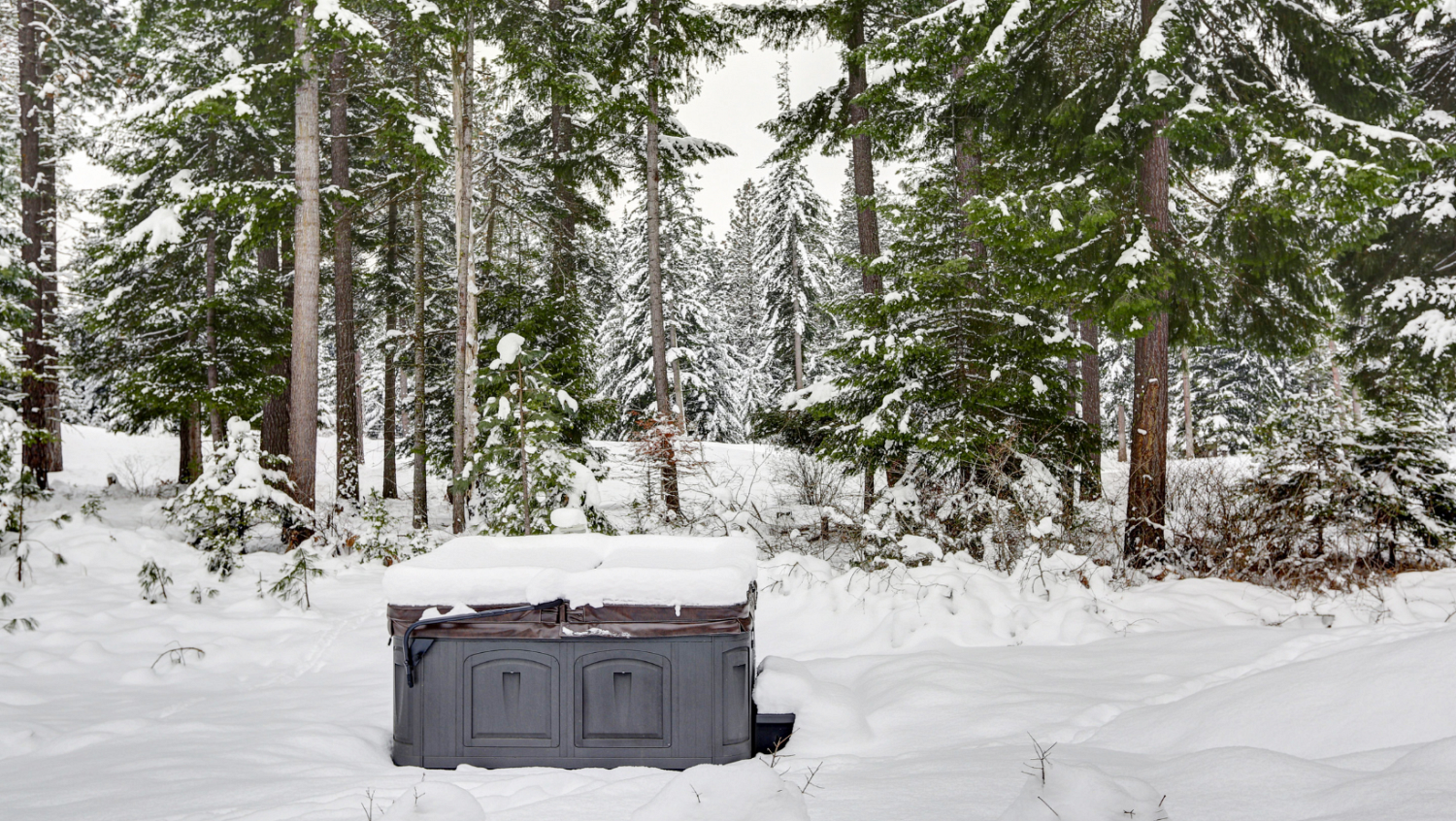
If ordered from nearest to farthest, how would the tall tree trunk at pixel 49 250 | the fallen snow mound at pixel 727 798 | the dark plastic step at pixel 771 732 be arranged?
the fallen snow mound at pixel 727 798, the dark plastic step at pixel 771 732, the tall tree trunk at pixel 49 250

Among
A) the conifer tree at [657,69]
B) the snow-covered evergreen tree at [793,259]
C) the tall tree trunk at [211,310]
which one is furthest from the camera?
the snow-covered evergreen tree at [793,259]

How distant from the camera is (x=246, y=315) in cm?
1309

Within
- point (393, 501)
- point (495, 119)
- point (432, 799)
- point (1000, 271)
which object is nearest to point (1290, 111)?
point (1000, 271)

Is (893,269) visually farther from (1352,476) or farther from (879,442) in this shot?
(1352,476)

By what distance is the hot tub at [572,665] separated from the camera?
3514 millimetres

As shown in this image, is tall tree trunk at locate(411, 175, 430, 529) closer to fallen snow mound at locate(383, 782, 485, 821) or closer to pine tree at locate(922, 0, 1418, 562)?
pine tree at locate(922, 0, 1418, 562)

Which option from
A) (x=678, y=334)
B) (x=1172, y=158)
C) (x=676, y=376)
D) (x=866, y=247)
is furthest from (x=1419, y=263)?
(x=678, y=334)

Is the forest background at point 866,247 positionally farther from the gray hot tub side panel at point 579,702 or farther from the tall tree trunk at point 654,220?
the gray hot tub side panel at point 579,702

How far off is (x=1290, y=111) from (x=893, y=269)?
4529 millimetres

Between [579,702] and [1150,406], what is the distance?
790 cm

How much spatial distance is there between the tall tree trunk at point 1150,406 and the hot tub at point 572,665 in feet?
20.8

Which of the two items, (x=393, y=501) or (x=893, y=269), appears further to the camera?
(x=393, y=501)

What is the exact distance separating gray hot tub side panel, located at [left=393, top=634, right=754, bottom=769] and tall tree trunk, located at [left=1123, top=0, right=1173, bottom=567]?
6.33 m

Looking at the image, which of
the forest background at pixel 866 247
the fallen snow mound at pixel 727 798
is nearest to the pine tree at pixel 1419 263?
the forest background at pixel 866 247
